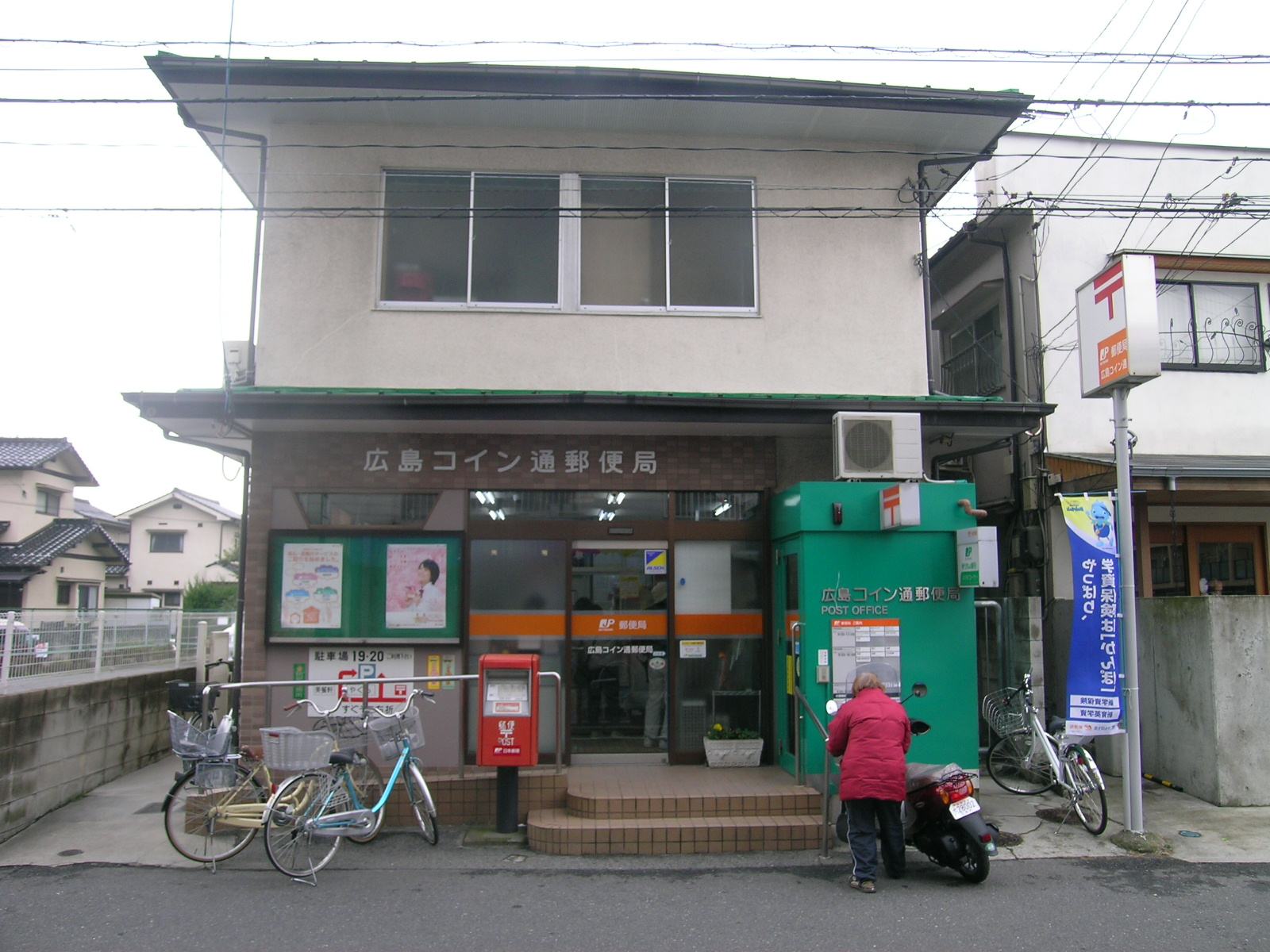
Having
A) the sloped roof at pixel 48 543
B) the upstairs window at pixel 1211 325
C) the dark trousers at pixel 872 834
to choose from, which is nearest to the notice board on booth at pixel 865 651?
the dark trousers at pixel 872 834

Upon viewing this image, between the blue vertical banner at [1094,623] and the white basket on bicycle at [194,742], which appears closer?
the white basket on bicycle at [194,742]

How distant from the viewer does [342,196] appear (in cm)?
917

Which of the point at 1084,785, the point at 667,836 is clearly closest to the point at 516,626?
the point at 667,836

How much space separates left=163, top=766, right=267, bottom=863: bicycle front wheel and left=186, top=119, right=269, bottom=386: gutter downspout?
4050 mm

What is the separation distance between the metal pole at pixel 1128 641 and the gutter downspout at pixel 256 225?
26.9 ft

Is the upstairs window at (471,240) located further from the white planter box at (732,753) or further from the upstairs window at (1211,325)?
the upstairs window at (1211,325)

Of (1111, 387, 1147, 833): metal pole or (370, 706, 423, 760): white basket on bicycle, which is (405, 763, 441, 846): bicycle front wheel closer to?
(370, 706, 423, 760): white basket on bicycle

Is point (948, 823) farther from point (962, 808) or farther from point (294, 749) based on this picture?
point (294, 749)

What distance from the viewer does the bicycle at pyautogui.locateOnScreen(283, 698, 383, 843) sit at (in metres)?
7.00

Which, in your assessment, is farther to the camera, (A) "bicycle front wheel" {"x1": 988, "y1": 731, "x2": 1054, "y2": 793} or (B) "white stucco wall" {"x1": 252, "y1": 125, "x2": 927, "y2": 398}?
(B) "white stucco wall" {"x1": 252, "y1": 125, "x2": 927, "y2": 398}

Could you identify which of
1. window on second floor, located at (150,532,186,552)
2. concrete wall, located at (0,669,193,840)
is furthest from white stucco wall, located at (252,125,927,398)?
window on second floor, located at (150,532,186,552)

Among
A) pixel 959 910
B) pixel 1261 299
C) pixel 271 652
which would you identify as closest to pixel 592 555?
pixel 271 652

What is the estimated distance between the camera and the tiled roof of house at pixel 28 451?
3338 cm

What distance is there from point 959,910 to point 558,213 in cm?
743
